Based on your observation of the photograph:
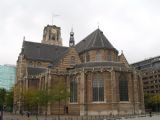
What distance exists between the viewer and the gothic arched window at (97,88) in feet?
166

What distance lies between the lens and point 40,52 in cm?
7288

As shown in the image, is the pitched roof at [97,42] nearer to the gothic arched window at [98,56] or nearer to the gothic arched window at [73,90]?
the gothic arched window at [98,56]

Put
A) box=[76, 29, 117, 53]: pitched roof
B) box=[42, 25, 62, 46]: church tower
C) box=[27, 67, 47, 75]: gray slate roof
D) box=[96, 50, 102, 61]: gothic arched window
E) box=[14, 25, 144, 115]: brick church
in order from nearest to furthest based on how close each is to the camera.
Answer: box=[14, 25, 144, 115]: brick church, box=[96, 50, 102, 61]: gothic arched window, box=[76, 29, 117, 53]: pitched roof, box=[27, 67, 47, 75]: gray slate roof, box=[42, 25, 62, 46]: church tower

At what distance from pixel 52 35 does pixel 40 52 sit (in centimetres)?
2445

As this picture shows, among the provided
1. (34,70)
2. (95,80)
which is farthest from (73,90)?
(34,70)

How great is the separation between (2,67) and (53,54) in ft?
369

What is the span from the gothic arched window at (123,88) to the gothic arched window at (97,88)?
12.8ft

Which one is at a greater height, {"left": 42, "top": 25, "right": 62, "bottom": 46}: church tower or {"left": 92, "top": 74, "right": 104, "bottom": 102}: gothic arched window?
{"left": 42, "top": 25, "right": 62, "bottom": 46}: church tower

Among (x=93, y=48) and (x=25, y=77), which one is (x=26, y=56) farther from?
(x=93, y=48)

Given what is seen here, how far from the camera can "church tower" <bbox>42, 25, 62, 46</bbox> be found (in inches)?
3745

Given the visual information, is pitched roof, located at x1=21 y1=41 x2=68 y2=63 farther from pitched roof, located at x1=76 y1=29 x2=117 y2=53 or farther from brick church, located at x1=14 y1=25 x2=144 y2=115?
pitched roof, located at x1=76 y1=29 x2=117 y2=53

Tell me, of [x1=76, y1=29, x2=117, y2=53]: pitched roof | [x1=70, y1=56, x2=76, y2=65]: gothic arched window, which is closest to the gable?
[x1=70, y1=56, x2=76, y2=65]: gothic arched window

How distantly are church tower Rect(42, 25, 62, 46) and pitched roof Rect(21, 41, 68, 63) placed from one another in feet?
62.2

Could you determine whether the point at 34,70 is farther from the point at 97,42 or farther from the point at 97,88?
the point at 97,88
